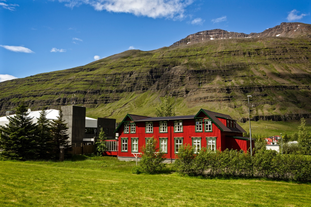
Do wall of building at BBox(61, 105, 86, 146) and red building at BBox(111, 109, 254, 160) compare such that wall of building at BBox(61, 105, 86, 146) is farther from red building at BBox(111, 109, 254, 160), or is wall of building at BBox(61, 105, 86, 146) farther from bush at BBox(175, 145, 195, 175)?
bush at BBox(175, 145, 195, 175)

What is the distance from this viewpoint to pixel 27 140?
37000mm

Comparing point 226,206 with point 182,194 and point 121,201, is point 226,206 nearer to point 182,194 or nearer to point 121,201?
point 182,194

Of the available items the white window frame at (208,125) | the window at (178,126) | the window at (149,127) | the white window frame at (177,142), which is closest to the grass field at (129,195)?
the white window frame at (208,125)

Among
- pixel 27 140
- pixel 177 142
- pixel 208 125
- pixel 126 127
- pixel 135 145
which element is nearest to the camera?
pixel 27 140

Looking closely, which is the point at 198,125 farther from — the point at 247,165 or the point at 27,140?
the point at 27,140

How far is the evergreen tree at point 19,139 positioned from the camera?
35.8m

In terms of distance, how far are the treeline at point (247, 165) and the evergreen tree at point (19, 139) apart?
2450cm

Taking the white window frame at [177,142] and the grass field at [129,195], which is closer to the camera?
the grass field at [129,195]

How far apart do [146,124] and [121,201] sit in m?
31.0

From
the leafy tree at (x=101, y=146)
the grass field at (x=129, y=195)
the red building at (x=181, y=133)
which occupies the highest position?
the red building at (x=181, y=133)

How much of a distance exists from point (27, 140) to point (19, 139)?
1138mm

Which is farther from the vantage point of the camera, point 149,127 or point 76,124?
point 76,124

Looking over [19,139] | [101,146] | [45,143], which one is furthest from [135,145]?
[19,139]

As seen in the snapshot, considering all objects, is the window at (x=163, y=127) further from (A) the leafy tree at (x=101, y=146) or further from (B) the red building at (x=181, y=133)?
(A) the leafy tree at (x=101, y=146)
